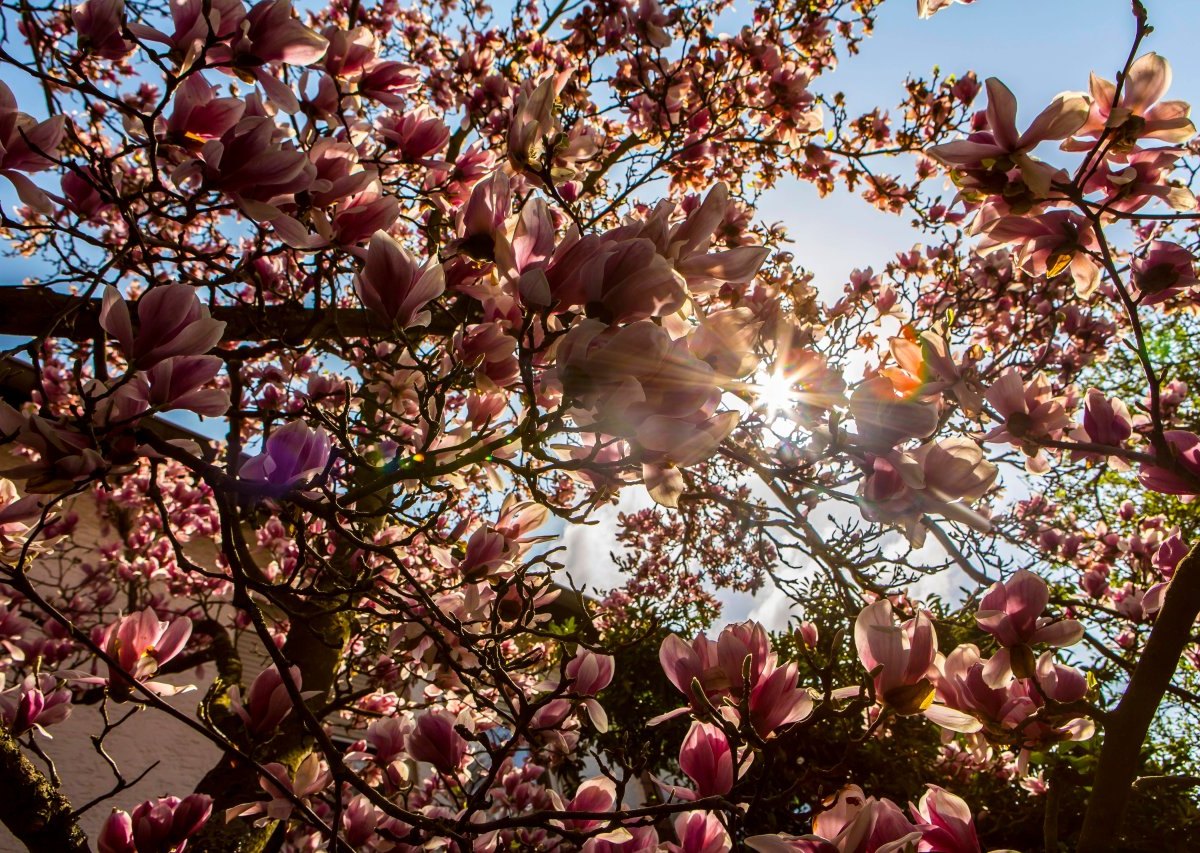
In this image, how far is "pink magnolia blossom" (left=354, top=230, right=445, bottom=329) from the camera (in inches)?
40.5

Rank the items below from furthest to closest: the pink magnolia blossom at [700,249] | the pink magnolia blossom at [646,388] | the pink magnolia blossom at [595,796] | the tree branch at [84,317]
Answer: the tree branch at [84,317] → the pink magnolia blossom at [595,796] → the pink magnolia blossom at [700,249] → the pink magnolia blossom at [646,388]

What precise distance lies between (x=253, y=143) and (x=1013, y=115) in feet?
4.34

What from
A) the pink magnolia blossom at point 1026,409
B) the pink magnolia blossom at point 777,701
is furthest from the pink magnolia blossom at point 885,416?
the pink magnolia blossom at point 1026,409

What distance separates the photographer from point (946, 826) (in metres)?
0.98

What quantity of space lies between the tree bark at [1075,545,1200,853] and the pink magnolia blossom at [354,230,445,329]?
1373 millimetres

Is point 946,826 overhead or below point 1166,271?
below

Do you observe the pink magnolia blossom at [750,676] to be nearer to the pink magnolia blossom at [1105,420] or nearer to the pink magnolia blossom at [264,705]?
the pink magnolia blossom at [264,705]

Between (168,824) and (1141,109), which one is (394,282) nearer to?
(168,824)

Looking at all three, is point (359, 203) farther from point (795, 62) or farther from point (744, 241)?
point (795, 62)

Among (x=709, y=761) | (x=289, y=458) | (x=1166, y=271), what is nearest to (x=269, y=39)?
(x=289, y=458)

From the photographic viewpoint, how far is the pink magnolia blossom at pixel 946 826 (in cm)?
97

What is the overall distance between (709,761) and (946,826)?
0.36 metres

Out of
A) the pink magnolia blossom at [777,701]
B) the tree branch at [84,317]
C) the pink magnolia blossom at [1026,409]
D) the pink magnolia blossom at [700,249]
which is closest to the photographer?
the pink magnolia blossom at [700,249]

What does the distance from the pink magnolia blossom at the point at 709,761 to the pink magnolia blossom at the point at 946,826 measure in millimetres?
296
